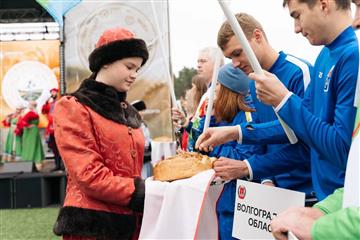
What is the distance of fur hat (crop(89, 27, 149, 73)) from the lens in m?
2.27

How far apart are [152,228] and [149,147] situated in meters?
5.20

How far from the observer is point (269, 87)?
1.64 m

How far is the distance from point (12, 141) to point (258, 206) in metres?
11.7

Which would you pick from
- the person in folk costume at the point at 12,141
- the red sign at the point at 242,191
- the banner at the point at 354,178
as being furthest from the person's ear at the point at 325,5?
the person in folk costume at the point at 12,141

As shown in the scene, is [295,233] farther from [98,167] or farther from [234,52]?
[234,52]

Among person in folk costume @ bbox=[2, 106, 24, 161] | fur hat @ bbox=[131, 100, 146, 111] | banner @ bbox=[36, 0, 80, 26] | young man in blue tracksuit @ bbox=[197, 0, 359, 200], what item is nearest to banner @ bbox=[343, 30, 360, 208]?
young man in blue tracksuit @ bbox=[197, 0, 359, 200]

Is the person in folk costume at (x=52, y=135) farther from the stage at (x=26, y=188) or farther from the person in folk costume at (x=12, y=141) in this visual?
the stage at (x=26, y=188)

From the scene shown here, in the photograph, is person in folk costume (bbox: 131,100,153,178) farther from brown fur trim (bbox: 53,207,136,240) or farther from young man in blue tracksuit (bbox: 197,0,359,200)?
young man in blue tracksuit (bbox: 197,0,359,200)

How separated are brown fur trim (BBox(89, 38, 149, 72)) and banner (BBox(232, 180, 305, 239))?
74 cm

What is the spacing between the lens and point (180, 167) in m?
2.10

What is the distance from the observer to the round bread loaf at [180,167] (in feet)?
6.86

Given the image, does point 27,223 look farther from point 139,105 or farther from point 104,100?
point 104,100

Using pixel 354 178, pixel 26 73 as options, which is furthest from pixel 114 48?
pixel 26 73

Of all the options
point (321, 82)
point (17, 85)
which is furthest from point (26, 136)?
point (321, 82)
